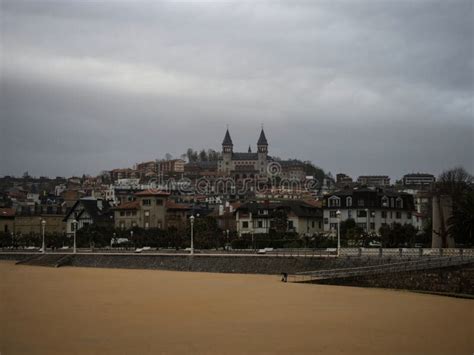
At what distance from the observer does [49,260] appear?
8081 cm

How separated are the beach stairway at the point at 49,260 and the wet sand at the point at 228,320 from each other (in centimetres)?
2540

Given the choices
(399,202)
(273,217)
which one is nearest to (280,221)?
(273,217)

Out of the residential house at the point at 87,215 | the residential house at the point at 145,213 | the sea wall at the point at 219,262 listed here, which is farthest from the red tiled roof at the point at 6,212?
the sea wall at the point at 219,262

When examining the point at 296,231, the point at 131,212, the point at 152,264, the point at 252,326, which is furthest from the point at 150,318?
the point at 131,212

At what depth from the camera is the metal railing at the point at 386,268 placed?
4691 centimetres

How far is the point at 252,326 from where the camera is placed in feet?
108

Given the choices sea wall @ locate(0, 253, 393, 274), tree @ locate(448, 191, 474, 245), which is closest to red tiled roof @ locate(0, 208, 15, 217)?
sea wall @ locate(0, 253, 393, 274)

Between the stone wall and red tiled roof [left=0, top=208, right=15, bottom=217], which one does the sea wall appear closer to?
the stone wall

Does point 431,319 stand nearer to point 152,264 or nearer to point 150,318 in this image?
point 150,318

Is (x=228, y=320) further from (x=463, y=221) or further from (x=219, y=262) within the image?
(x=219, y=262)

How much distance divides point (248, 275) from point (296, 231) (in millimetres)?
41999

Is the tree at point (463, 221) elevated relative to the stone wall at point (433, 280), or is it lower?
elevated

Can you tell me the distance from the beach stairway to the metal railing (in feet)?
102

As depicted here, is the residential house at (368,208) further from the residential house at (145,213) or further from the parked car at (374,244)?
the residential house at (145,213)
